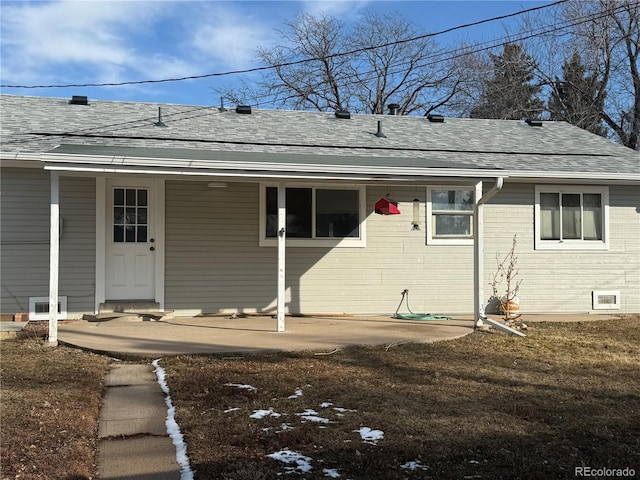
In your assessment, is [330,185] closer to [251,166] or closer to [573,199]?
[251,166]

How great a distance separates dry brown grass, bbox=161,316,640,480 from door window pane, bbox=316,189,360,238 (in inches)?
129

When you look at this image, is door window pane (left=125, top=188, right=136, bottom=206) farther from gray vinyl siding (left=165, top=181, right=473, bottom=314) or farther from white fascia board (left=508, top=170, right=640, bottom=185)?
white fascia board (left=508, top=170, right=640, bottom=185)

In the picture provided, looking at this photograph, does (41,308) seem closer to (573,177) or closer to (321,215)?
(321,215)

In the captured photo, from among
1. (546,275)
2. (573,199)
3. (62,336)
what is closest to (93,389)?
(62,336)

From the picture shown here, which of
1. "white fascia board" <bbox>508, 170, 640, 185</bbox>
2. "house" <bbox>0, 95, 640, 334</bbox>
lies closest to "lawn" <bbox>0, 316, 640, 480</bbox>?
"house" <bbox>0, 95, 640, 334</bbox>

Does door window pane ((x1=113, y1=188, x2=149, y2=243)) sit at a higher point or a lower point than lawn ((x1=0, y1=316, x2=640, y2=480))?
higher

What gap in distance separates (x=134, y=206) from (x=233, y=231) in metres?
1.68

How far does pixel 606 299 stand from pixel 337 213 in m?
5.39

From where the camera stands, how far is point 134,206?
372 inches

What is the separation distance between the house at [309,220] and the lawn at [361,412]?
2.17m

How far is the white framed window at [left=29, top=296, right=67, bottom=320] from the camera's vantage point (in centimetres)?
889

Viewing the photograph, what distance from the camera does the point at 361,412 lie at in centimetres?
450

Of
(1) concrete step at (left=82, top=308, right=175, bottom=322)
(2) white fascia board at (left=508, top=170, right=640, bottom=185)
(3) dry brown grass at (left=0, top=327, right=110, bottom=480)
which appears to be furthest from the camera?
(2) white fascia board at (left=508, top=170, right=640, bottom=185)

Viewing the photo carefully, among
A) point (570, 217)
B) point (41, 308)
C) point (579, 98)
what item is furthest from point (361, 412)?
point (579, 98)
